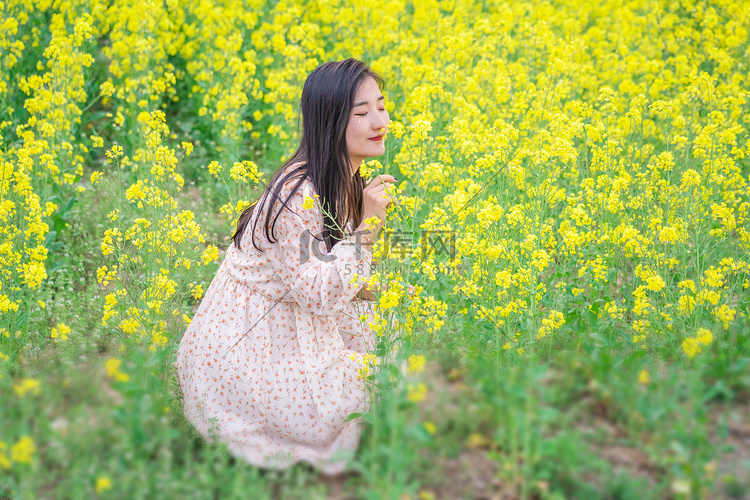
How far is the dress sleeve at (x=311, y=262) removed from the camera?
91.7 inches

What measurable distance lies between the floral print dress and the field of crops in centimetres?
12

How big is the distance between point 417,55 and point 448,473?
438 centimetres

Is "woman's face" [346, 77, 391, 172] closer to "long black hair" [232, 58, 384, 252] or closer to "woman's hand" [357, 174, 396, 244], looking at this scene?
"long black hair" [232, 58, 384, 252]

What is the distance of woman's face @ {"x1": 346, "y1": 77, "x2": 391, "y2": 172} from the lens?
260cm

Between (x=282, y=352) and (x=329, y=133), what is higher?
(x=329, y=133)

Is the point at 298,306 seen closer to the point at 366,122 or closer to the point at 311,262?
the point at 311,262

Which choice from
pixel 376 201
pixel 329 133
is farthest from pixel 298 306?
pixel 329 133

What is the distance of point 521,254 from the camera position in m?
2.90

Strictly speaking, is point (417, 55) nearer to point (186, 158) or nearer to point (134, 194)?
point (186, 158)

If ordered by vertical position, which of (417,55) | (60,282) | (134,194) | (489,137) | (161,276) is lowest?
(60,282)

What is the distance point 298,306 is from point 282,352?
0.58ft

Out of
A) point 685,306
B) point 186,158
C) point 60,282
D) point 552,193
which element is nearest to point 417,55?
point 186,158

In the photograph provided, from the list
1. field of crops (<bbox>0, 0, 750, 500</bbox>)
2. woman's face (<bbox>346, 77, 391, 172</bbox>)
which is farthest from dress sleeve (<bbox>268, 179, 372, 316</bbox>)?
woman's face (<bbox>346, 77, 391, 172</bbox>)

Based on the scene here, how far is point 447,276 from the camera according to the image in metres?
3.24
